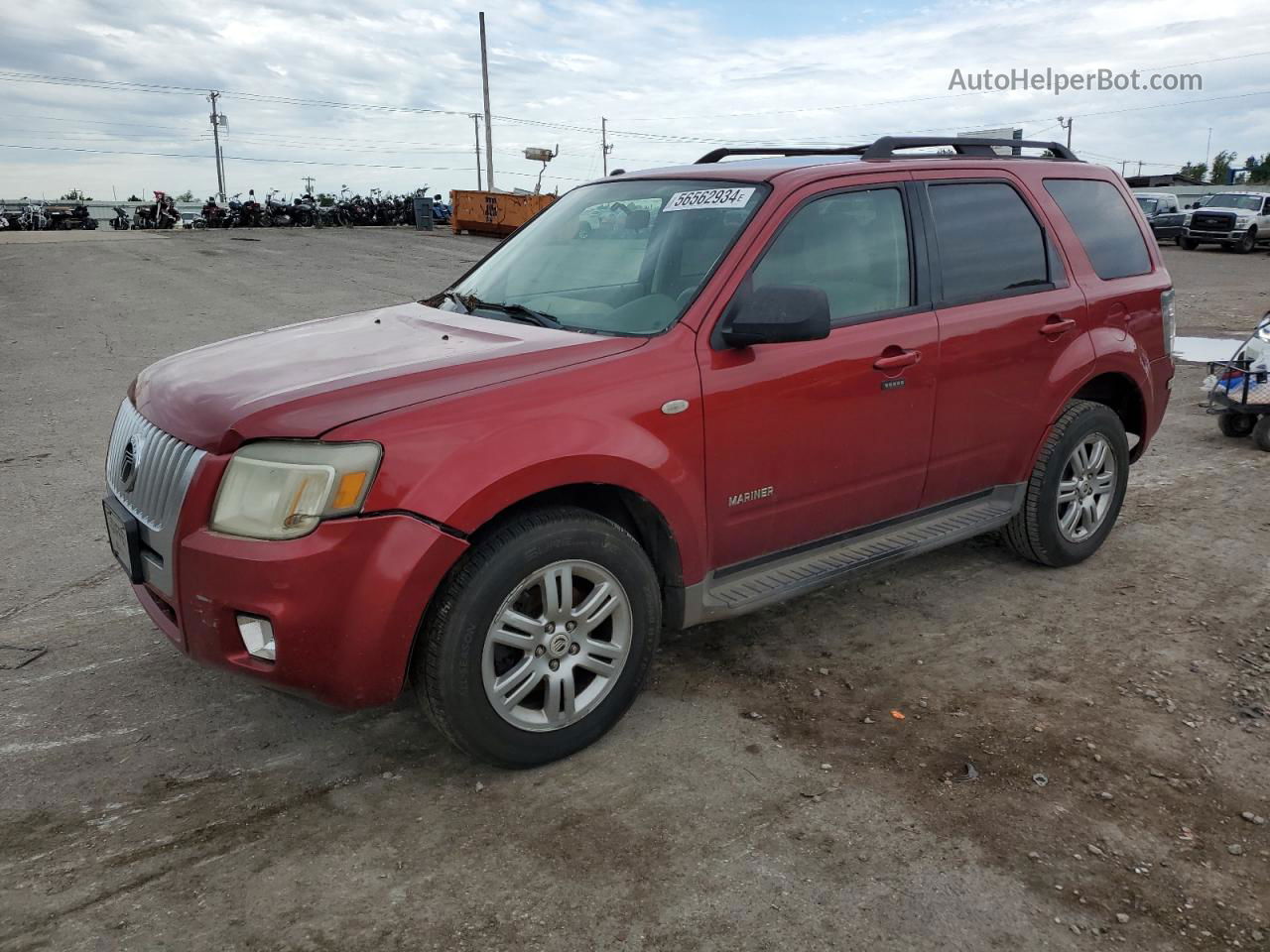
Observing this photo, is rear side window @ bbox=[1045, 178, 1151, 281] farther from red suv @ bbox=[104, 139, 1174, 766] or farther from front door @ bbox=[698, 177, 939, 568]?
front door @ bbox=[698, 177, 939, 568]

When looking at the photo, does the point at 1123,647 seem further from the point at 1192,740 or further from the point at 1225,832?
the point at 1225,832

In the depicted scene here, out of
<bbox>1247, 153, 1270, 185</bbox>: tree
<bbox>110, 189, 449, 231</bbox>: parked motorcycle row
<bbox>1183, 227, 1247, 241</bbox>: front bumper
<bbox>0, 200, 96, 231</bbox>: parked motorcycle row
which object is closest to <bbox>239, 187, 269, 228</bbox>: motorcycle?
<bbox>110, 189, 449, 231</bbox>: parked motorcycle row

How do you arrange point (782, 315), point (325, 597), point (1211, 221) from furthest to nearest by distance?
point (1211, 221) < point (782, 315) < point (325, 597)

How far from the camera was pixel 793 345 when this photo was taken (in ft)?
11.6

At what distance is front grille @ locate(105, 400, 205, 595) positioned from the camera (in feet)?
9.45

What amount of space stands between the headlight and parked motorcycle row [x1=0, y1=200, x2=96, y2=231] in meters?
43.0

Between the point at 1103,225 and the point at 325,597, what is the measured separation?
410cm

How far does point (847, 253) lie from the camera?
12.5ft

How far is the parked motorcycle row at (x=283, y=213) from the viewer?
1423 inches

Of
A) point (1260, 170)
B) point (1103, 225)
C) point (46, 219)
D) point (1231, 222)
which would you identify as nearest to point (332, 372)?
point (1103, 225)

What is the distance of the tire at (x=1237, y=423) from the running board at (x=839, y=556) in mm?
3788

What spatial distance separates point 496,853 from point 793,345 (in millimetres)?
1934

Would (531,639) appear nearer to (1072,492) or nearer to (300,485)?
(300,485)

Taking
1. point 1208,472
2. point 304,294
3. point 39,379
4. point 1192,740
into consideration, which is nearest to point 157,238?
point 304,294
